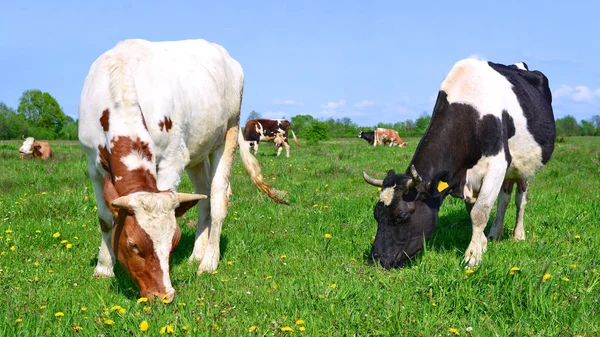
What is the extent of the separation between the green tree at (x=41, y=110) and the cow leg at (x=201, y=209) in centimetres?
8182

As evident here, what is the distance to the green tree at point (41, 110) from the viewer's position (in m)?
81.3

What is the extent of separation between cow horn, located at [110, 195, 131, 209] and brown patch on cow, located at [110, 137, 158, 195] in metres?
0.20

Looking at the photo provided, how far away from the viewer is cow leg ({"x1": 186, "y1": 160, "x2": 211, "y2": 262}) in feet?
21.7

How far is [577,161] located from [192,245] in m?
13.6

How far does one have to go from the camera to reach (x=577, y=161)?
1645 cm

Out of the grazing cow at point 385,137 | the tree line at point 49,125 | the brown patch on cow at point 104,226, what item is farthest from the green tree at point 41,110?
the brown patch on cow at point 104,226

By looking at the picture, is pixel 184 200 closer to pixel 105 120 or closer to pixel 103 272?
pixel 105 120

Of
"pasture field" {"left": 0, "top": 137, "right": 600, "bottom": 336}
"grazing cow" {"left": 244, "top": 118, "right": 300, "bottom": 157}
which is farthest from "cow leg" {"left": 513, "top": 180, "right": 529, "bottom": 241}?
"grazing cow" {"left": 244, "top": 118, "right": 300, "bottom": 157}

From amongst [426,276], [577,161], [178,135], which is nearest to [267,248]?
[178,135]

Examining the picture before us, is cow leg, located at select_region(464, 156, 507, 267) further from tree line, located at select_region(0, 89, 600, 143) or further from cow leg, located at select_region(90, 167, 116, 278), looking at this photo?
tree line, located at select_region(0, 89, 600, 143)

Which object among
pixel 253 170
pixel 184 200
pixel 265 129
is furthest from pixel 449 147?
pixel 265 129

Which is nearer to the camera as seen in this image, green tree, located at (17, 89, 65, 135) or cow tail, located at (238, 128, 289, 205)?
cow tail, located at (238, 128, 289, 205)

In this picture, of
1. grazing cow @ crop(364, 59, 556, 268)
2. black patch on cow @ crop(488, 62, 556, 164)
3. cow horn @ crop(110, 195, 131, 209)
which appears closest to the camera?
cow horn @ crop(110, 195, 131, 209)

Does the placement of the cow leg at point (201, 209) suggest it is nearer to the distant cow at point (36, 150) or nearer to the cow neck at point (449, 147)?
the cow neck at point (449, 147)
